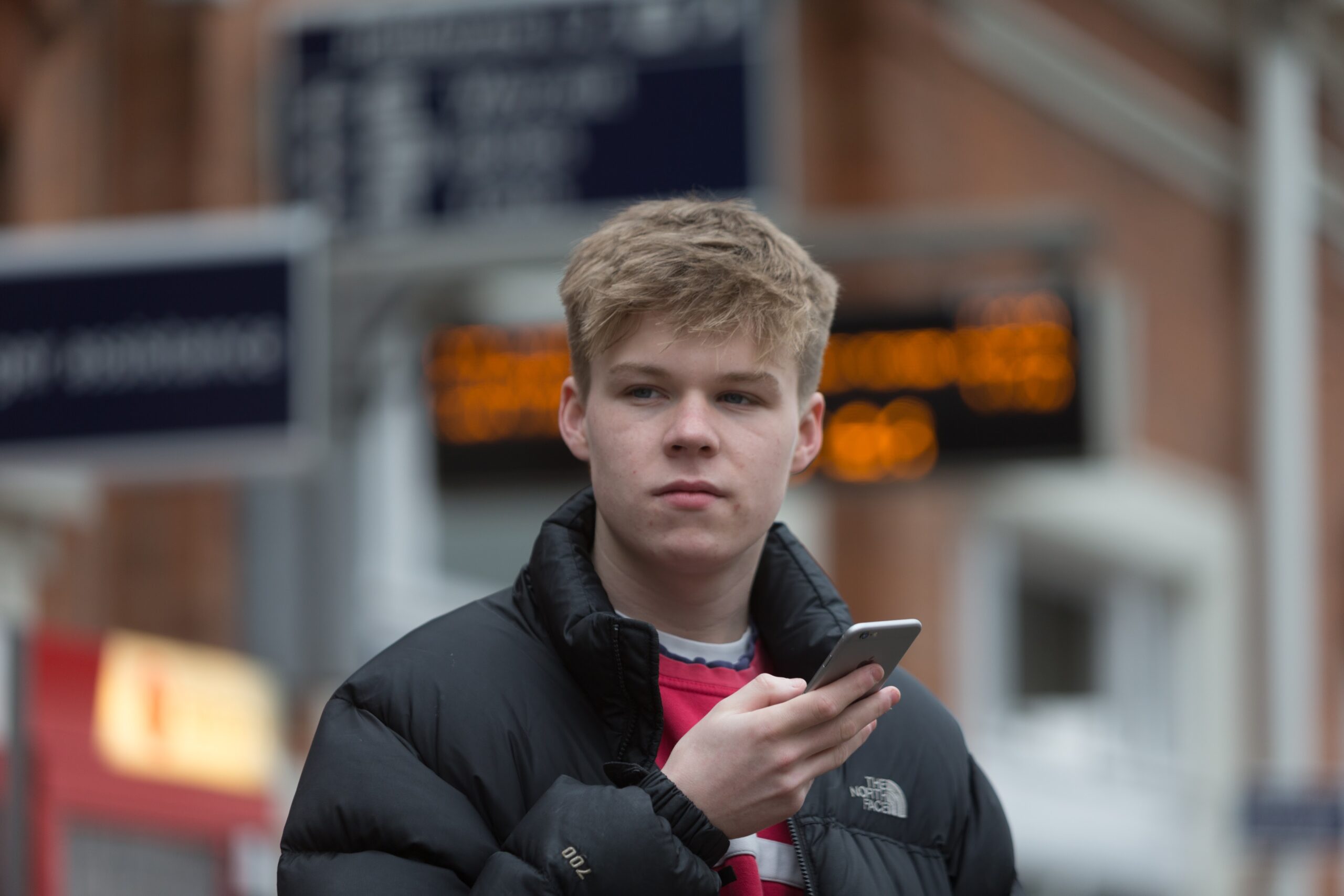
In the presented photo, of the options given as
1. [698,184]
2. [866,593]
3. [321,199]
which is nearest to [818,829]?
[698,184]

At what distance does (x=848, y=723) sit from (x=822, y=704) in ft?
0.16

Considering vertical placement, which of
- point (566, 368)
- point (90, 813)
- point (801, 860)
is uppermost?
point (566, 368)

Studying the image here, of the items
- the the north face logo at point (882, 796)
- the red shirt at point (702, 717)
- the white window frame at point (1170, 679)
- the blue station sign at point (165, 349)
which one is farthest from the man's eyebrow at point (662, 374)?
the white window frame at point (1170, 679)

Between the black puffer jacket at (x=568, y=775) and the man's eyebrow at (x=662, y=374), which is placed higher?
the man's eyebrow at (x=662, y=374)

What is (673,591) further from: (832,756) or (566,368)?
(566,368)

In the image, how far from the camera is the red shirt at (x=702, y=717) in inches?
79.0

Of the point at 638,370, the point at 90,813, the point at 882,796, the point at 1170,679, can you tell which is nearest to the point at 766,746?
the point at 882,796

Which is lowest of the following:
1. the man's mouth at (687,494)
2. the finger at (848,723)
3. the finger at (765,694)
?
the finger at (848,723)

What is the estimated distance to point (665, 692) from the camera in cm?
211

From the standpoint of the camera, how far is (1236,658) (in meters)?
16.1

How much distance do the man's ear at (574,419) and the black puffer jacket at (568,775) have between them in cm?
7

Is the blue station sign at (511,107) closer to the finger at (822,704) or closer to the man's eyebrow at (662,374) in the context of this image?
the man's eyebrow at (662,374)

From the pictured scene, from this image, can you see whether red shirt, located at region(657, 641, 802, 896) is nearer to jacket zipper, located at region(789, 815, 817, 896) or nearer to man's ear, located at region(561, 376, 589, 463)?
jacket zipper, located at region(789, 815, 817, 896)

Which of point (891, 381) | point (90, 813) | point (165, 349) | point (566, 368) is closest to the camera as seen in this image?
point (90, 813)
